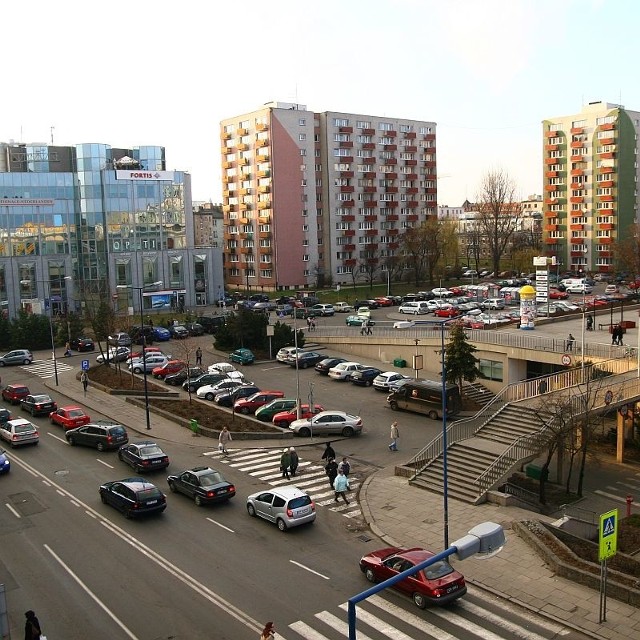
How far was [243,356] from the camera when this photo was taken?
5297 cm

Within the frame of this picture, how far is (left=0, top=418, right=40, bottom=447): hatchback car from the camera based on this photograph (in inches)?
1328

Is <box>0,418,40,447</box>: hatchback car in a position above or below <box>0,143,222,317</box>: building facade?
below

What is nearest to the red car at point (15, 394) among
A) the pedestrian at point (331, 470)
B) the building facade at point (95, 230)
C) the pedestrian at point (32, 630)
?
the pedestrian at point (331, 470)

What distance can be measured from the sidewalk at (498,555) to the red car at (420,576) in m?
1.58

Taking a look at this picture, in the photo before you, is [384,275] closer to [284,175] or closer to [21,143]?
[284,175]

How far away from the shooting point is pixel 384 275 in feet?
367

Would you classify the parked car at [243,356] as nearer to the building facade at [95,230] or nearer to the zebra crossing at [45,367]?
the zebra crossing at [45,367]

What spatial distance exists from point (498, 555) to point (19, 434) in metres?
23.0

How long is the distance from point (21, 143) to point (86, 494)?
69.6 m

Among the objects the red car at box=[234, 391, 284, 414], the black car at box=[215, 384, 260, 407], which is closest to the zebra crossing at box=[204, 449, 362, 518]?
the red car at box=[234, 391, 284, 414]

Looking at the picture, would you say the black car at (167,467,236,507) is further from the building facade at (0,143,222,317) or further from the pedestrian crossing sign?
the building facade at (0,143,222,317)

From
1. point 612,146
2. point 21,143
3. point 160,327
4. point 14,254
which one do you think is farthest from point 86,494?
point 612,146

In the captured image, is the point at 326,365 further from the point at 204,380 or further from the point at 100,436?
the point at 100,436

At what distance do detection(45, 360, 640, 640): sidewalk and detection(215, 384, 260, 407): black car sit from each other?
22.8 ft
